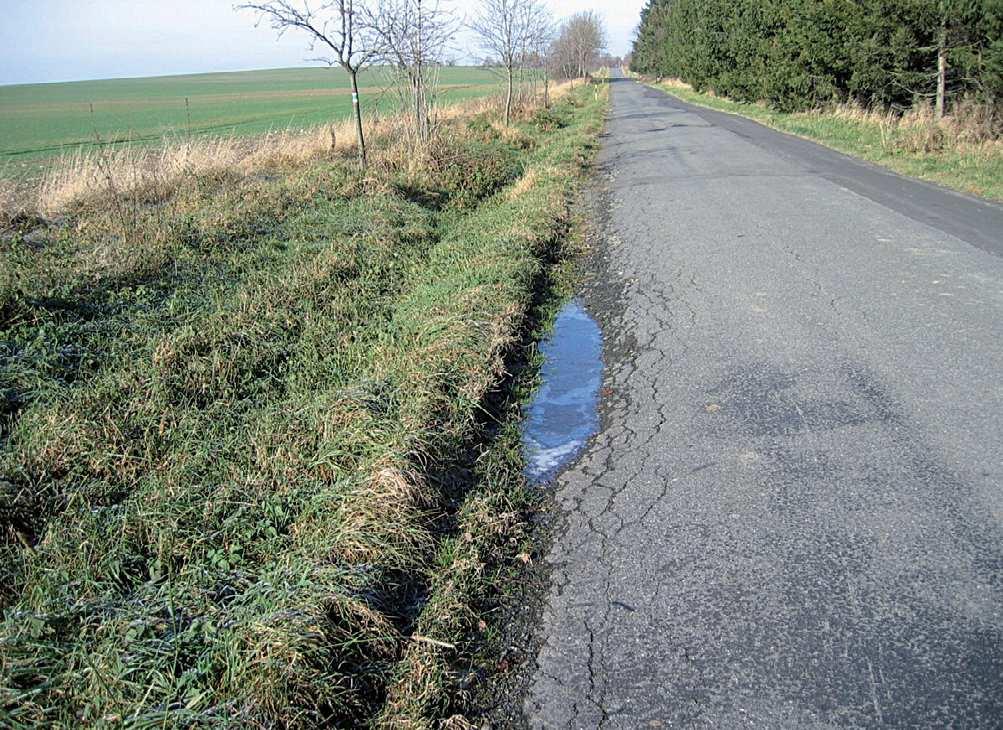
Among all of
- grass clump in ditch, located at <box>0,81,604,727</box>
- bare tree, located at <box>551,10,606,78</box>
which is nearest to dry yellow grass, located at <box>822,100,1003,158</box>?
grass clump in ditch, located at <box>0,81,604,727</box>

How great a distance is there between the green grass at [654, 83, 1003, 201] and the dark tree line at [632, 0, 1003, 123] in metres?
1.20

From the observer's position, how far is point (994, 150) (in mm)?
12602

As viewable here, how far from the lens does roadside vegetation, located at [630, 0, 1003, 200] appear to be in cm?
1316

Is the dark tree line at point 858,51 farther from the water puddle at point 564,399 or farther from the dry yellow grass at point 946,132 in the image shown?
the water puddle at point 564,399

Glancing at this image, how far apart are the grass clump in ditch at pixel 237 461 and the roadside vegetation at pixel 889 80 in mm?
9809

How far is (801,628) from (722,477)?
1140 millimetres

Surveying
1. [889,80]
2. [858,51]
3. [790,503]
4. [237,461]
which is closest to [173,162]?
[237,461]

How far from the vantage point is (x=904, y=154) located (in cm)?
1417

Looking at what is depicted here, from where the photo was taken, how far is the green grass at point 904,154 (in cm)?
1116

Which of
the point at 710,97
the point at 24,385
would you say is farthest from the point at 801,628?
the point at 710,97

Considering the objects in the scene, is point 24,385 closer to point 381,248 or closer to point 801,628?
point 381,248

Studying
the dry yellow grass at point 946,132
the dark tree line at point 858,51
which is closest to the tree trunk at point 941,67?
the dark tree line at point 858,51

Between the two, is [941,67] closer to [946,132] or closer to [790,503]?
[946,132]

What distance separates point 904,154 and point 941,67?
354 cm
